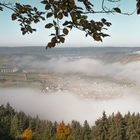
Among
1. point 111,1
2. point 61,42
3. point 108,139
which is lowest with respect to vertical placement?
point 108,139

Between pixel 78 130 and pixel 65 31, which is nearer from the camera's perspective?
pixel 65 31

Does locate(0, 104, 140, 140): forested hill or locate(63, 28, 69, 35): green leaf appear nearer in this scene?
locate(63, 28, 69, 35): green leaf

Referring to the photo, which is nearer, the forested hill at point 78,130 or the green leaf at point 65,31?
the green leaf at point 65,31

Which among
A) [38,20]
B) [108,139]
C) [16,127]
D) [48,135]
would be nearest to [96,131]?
[108,139]

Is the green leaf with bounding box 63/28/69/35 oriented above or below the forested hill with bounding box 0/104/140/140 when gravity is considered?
above

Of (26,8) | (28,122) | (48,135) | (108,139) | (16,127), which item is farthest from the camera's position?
(28,122)

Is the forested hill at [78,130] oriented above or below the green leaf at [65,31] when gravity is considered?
below

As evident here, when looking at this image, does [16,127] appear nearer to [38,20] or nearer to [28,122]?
[28,122]

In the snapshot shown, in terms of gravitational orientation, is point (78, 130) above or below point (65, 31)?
below
